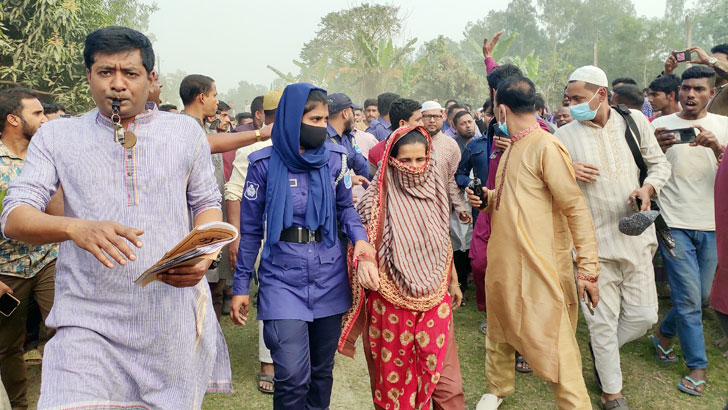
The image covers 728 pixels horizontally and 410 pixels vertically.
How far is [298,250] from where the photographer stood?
300 cm

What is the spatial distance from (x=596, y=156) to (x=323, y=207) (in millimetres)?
2069

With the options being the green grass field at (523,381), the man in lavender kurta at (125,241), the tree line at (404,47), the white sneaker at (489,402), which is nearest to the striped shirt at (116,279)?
the man in lavender kurta at (125,241)

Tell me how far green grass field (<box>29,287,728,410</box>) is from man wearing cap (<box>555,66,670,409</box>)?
0.47m

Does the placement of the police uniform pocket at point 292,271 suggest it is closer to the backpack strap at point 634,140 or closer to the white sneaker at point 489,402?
the white sneaker at point 489,402

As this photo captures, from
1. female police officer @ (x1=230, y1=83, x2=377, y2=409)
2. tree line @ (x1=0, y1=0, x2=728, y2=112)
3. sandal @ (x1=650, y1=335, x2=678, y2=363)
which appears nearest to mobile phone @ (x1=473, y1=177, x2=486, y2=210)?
female police officer @ (x1=230, y1=83, x2=377, y2=409)

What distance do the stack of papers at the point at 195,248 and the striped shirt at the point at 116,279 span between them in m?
0.23

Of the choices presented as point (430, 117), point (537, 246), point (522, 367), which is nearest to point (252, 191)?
point (537, 246)

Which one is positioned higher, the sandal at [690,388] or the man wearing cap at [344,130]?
the man wearing cap at [344,130]

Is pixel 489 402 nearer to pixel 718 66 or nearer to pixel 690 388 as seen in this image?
pixel 690 388

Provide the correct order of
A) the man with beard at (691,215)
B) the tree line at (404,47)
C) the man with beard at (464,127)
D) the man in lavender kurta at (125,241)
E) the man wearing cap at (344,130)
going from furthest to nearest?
the tree line at (404,47) → the man with beard at (464,127) → the man wearing cap at (344,130) → the man with beard at (691,215) → the man in lavender kurta at (125,241)

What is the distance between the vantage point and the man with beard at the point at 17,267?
3.59 meters

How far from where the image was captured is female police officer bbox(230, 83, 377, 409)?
294cm

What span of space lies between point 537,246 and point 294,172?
154 centimetres

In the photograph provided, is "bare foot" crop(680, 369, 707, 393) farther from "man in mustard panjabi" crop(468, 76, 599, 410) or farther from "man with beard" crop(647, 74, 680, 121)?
"man with beard" crop(647, 74, 680, 121)
